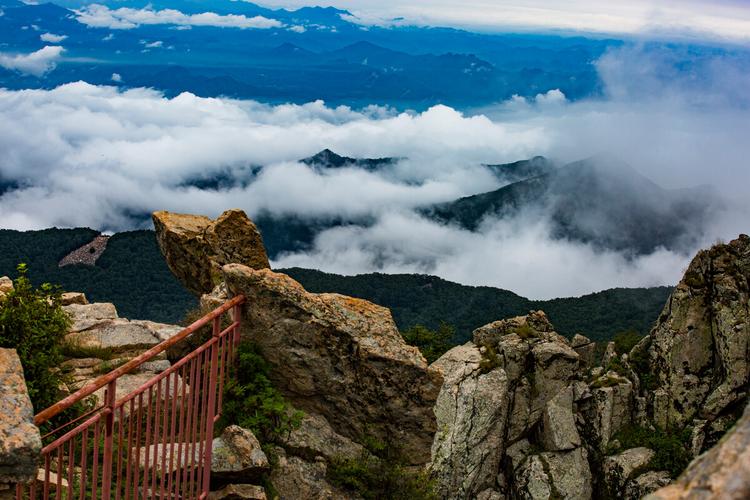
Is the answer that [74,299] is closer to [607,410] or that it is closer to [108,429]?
[108,429]

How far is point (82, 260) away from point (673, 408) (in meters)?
90.6

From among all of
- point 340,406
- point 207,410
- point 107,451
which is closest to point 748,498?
point 107,451

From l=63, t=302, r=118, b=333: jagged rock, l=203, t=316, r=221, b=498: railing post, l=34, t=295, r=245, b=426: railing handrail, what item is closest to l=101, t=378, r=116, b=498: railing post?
l=34, t=295, r=245, b=426: railing handrail

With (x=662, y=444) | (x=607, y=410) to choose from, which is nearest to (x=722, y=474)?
(x=662, y=444)

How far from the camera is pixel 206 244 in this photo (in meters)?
19.1

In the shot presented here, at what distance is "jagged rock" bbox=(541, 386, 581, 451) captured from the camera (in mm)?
35656

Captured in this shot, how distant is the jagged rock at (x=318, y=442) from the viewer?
11703mm

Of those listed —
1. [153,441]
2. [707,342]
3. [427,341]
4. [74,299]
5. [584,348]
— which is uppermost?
[153,441]

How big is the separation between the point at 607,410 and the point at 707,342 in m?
6.44

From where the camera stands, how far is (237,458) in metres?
10.5

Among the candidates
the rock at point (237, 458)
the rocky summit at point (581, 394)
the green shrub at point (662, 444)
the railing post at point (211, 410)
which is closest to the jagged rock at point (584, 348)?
the rocky summit at point (581, 394)

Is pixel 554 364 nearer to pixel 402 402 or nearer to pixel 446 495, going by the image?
pixel 446 495

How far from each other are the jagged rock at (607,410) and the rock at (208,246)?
24.3 metres

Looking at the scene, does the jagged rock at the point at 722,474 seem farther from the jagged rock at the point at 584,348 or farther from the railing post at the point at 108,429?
the jagged rock at the point at 584,348
